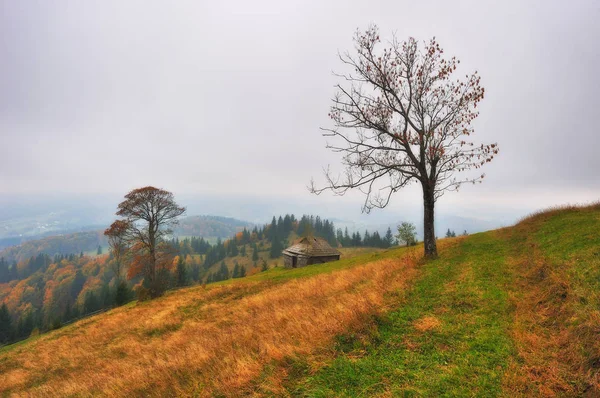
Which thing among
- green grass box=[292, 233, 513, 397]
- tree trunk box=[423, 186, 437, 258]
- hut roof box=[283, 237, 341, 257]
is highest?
tree trunk box=[423, 186, 437, 258]

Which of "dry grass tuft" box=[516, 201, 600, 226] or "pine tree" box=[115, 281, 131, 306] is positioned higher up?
"dry grass tuft" box=[516, 201, 600, 226]

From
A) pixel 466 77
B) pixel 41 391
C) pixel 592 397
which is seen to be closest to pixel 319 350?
pixel 592 397

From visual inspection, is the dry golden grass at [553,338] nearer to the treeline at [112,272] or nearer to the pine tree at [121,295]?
the pine tree at [121,295]

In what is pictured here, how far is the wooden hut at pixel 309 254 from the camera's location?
48438 millimetres

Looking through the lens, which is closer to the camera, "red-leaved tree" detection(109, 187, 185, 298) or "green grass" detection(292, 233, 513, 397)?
"green grass" detection(292, 233, 513, 397)

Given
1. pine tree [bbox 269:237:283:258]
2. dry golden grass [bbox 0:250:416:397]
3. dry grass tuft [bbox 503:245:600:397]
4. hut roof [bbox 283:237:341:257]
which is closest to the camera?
dry grass tuft [bbox 503:245:600:397]

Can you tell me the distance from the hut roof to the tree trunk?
34304 millimetres

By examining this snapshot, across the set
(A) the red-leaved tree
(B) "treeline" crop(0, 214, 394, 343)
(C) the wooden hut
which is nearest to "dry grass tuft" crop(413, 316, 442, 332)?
(A) the red-leaved tree

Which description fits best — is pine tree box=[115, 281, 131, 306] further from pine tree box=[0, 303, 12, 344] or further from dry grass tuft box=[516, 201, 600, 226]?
dry grass tuft box=[516, 201, 600, 226]

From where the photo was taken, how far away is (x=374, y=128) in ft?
50.1

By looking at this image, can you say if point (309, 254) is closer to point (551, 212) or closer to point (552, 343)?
point (551, 212)

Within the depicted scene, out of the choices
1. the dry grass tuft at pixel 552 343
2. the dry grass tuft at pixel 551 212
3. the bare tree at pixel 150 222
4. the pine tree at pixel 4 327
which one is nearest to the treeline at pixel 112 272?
the pine tree at pixel 4 327

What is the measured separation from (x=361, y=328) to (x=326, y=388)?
230 centimetres

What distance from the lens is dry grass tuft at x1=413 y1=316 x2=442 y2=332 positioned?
261 inches
